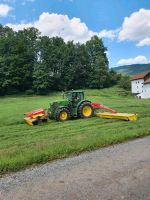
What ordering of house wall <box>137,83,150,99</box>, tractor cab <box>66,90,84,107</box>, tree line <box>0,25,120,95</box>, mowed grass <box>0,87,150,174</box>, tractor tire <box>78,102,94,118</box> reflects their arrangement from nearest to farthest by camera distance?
mowed grass <box>0,87,150,174</box> → tractor tire <box>78,102,94,118</box> → tractor cab <box>66,90,84,107</box> → house wall <box>137,83,150,99</box> → tree line <box>0,25,120,95</box>

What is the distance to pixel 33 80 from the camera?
77750 millimetres

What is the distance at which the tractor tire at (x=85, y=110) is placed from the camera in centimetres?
2192

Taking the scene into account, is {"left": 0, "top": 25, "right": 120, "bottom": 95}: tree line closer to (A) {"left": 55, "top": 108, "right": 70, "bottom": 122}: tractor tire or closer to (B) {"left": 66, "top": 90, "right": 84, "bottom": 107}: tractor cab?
(B) {"left": 66, "top": 90, "right": 84, "bottom": 107}: tractor cab

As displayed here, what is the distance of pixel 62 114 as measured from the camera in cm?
2119

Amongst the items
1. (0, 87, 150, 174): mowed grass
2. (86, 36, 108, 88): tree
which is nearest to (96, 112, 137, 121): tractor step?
(0, 87, 150, 174): mowed grass

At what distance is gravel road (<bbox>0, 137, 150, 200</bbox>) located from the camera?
24.0ft

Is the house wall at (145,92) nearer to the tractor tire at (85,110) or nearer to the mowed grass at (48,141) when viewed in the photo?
the tractor tire at (85,110)

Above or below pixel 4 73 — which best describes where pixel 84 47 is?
above

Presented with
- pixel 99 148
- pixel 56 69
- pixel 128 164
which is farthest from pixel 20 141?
pixel 56 69

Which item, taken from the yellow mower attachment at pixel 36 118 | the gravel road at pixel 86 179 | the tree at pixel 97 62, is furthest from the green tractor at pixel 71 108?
the tree at pixel 97 62

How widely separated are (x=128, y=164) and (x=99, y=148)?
2.50 meters

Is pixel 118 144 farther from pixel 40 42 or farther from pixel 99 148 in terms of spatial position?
pixel 40 42

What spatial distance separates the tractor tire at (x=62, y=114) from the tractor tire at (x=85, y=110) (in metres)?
0.93

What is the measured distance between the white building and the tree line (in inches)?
298
